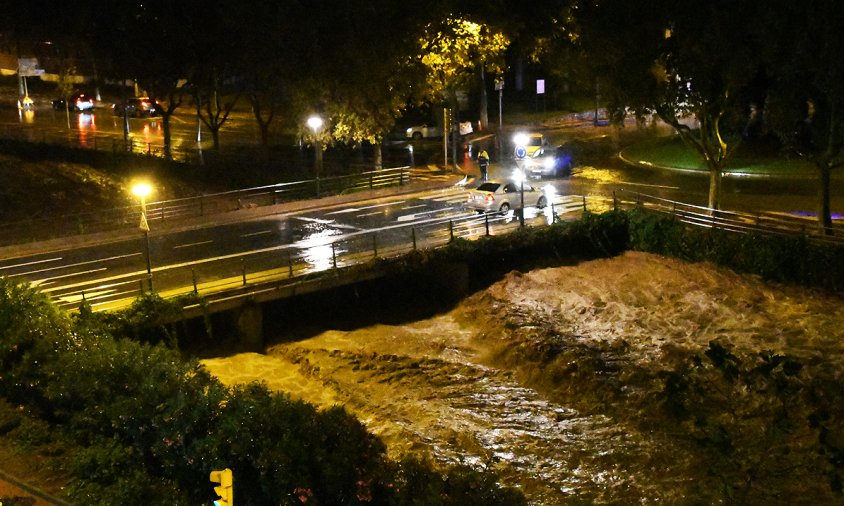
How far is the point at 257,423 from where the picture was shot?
39.3ft

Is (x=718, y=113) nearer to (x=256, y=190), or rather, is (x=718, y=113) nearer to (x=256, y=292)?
(x=256, y=292)

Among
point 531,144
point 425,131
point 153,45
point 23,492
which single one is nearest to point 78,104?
point 425,131

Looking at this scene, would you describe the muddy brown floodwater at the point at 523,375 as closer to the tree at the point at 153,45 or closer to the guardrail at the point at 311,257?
the guardrail at the point at 311,257

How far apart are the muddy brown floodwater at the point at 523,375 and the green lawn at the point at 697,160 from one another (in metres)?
16.4

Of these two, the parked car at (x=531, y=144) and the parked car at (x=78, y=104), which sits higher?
the parked car at (x=78, y=104)

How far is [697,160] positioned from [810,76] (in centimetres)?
2004

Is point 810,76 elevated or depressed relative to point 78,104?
depressed

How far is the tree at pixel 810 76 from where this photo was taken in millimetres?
24797

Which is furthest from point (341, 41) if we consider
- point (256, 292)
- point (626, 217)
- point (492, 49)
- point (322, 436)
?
point (322, 436)

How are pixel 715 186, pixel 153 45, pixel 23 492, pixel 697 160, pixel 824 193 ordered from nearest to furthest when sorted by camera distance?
pixel 23 492
pixel 824 193
pixel 715 186
pixel 153 45
pixel 697 160

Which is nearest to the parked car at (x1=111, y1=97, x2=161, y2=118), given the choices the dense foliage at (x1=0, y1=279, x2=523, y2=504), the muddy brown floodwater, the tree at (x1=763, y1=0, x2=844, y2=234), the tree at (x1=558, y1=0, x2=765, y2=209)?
the tree at (x1=558, y1=0, x2=765, y2=209)

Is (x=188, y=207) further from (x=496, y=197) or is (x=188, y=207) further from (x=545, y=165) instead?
(x=545, y=165)

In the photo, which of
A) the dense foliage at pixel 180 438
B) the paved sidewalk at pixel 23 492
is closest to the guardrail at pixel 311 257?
the dense foliage at pixel 180 438

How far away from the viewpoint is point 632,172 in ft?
151
